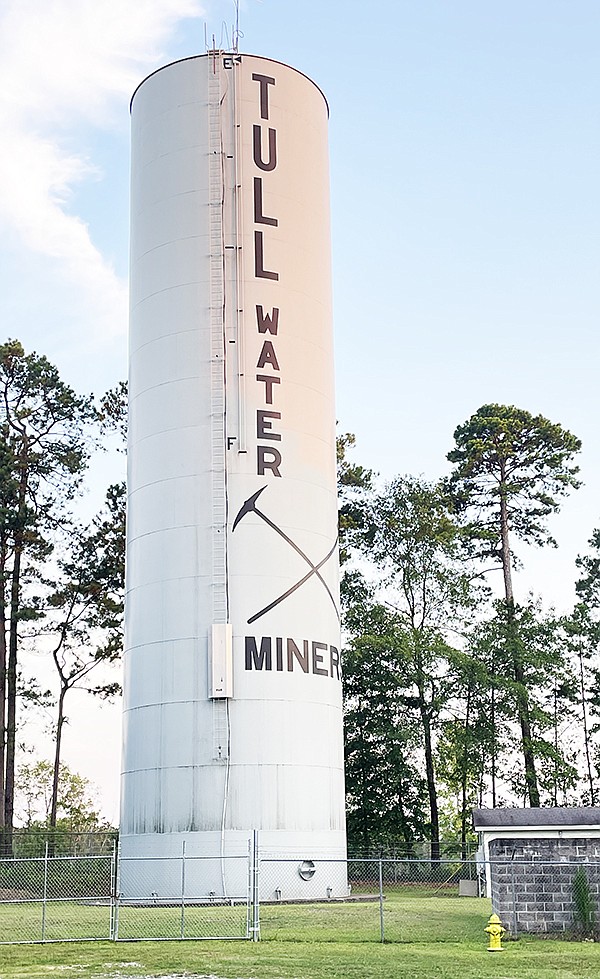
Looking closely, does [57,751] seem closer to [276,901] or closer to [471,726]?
[471,726]

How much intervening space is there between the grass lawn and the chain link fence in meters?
0.11

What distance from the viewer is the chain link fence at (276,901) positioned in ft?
62.0

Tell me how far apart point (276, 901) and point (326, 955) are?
908 centimetres

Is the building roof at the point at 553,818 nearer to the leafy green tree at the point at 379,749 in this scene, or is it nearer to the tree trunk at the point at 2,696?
the leafy green tree at the point at 379,749

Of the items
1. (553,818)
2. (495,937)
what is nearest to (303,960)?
(495,937)

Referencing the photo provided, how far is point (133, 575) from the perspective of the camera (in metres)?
28.8

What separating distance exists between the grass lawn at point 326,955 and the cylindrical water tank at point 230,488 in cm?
426

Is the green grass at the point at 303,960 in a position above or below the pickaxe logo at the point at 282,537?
below

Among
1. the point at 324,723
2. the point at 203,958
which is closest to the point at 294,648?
the point at 324,723

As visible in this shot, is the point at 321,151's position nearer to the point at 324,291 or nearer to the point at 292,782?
the point at 324,291

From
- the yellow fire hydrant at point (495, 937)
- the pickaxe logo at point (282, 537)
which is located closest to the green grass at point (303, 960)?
the yellow fire hydrant at point (495, 937)

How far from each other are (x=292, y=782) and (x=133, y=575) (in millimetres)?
6401

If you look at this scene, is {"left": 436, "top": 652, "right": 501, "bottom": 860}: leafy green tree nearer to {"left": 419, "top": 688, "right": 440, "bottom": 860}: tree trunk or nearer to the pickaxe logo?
{"left": 419, "top": 688, "right": 440, "bottom": 860}: tree trunk

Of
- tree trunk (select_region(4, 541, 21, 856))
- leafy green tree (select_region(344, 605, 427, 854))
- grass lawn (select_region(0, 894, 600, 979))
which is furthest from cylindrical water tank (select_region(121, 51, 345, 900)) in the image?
tree trunk (select_region(4, 541, 21, 856))
